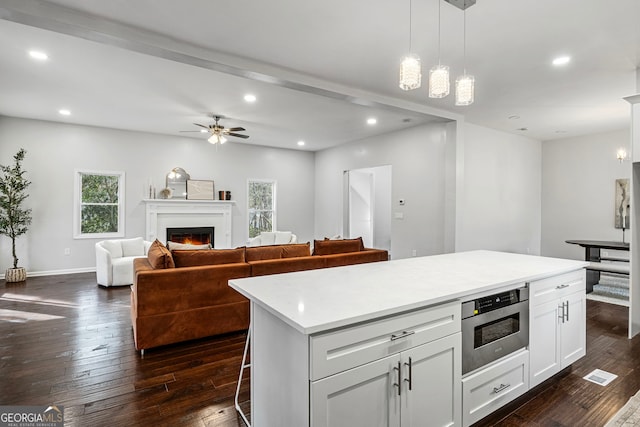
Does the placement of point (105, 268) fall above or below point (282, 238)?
below

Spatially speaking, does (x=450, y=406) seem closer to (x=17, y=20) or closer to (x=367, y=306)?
(x=367, y=306)

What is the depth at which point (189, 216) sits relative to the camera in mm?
7172

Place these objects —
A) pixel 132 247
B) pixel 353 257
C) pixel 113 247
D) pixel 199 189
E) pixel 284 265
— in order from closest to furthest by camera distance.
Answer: pixel 284 265, pixel 353 257, pixel 113 247, pixel 132 247, pixel 199 189

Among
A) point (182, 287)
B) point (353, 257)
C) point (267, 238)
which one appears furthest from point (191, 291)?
point (267, 238)

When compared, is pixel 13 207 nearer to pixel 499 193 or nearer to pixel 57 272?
pixel 57 272

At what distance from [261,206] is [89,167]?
3.66 meters

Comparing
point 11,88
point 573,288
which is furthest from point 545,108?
point 11,88

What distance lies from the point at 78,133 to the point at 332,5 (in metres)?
5.99

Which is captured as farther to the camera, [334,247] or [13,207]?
[13,207]

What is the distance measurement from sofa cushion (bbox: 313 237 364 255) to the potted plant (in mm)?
5206

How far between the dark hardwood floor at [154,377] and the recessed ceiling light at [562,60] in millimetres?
2863

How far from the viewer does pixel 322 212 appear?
8.78 meters

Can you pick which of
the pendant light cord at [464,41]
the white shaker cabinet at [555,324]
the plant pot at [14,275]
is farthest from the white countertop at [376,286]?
the plant pot at [14,275]

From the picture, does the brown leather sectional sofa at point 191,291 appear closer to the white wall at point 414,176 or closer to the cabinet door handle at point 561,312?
the cabinet door handle at point 561,312
